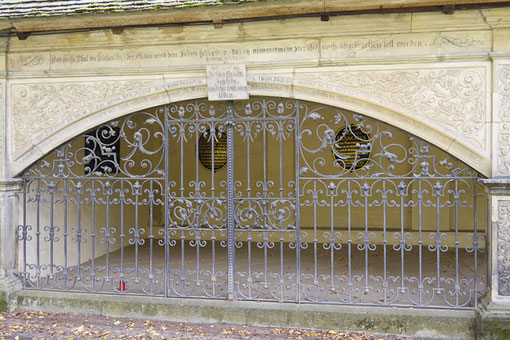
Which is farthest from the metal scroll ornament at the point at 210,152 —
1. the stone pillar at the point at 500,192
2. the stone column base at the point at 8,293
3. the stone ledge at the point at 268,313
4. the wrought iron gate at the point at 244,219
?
the stone pillar at the point at 500,192

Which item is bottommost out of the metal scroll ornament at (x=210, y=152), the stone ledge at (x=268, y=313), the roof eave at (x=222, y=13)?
the stone ledge at (x=268, y=313)

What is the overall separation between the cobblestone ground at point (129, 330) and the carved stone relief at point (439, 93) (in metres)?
2.16

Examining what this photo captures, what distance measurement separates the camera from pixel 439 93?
470 cm

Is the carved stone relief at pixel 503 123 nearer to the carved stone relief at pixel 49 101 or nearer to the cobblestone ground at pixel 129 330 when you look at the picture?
the cobblestone ground at pixel 129 330

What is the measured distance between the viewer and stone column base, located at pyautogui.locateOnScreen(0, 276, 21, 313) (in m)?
5.51

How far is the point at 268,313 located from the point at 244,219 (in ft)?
4.01

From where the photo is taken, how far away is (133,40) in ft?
17.4

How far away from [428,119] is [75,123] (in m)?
3.80

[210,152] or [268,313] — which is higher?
[210,152]

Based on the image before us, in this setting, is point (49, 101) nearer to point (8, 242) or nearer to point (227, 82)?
point (8, 242)

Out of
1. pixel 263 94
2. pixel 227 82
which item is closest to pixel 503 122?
pixel 263 94

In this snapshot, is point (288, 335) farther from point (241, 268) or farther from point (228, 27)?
point (228, 27)

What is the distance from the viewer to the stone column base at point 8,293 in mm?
5508

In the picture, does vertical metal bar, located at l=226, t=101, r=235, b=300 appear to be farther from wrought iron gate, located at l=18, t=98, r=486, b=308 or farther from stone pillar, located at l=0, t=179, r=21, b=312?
stone pillar, located at l=0, t=179, r=21, b=312
